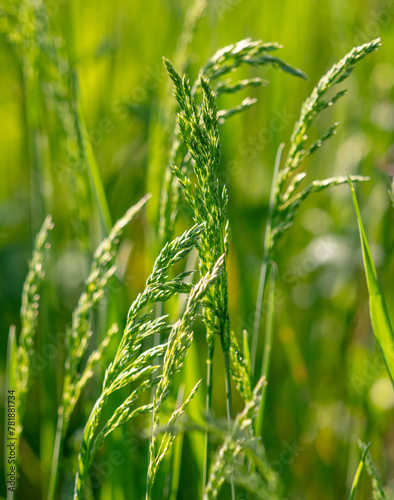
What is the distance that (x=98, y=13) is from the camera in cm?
269

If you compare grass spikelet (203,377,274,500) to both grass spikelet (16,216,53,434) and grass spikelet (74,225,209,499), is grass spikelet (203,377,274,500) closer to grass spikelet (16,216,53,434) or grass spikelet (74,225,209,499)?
grass spikelet (74,225,209,499)

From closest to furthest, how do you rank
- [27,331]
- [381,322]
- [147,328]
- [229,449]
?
1. [229,449]
2. [147,328]
3. [381,322]
4. [27,331]

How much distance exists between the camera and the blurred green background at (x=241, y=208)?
143cm

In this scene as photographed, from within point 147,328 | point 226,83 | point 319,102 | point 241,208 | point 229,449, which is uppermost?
point 241,208

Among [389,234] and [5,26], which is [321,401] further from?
[5,26]

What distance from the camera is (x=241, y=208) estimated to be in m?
1.98

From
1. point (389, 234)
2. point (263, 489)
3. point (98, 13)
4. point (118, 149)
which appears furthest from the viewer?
point (98, 13)

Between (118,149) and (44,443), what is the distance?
1.31 meters

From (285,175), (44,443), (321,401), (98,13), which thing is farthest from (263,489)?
(98,13)

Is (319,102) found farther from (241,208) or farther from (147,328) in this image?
(241,208)

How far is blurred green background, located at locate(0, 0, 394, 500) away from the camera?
1435 millimetres

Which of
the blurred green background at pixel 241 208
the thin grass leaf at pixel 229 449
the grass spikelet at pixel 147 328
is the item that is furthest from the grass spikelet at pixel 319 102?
the blurred green background at pixel 241 208

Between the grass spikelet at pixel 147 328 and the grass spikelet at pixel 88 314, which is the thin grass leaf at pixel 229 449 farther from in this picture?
the grass spikelet at pixel 88 314

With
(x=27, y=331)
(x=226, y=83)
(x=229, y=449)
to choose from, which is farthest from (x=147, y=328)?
(x=226, y=83)
